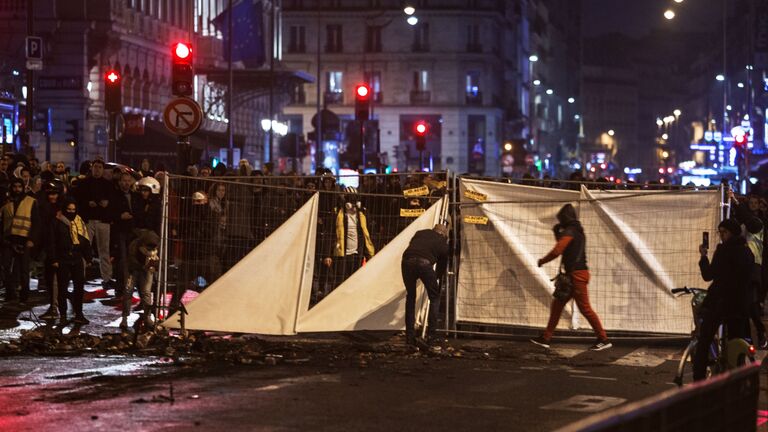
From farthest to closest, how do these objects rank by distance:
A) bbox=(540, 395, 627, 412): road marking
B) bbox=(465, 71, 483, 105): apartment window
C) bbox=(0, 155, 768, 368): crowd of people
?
bbox=(465, 71, 483, 105): apartment window < bbox=(0, 155, 768, 368): crowd of people < bbox=(540, 395, 627, 412): road marking

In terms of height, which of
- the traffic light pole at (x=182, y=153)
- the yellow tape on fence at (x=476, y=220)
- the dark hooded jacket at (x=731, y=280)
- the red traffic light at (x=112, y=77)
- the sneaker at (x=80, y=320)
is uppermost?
the red traffic light at (x=112, y=77)

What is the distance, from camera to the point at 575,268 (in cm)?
1427

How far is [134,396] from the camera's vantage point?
10.6 metres

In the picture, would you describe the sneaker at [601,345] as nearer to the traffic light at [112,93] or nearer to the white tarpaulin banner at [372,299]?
the white tarpaulin banner at [372,299]

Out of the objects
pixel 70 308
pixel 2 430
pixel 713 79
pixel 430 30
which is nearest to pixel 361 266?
pixel 70 308

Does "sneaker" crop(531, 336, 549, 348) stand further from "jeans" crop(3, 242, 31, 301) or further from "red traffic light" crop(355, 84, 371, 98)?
"red traffic light" crop(355, 84, 371, 98)

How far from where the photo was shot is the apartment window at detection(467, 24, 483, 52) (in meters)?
93.2

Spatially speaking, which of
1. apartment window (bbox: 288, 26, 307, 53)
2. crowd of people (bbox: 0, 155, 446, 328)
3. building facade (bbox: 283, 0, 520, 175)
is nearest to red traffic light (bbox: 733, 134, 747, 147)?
crowd of people (bbox: 0, 155, 446, 328)

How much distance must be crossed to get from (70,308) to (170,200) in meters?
3.42

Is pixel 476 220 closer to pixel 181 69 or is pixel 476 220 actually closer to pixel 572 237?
pixel 572 237

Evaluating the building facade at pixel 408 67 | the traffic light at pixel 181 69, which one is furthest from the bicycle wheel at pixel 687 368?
the building facade at pixel 408 67

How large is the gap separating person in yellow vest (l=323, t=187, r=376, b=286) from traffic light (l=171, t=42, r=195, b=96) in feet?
9.72

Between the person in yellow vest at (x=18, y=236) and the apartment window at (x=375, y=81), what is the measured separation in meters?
73.1

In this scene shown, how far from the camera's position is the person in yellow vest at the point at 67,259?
1616 cm
